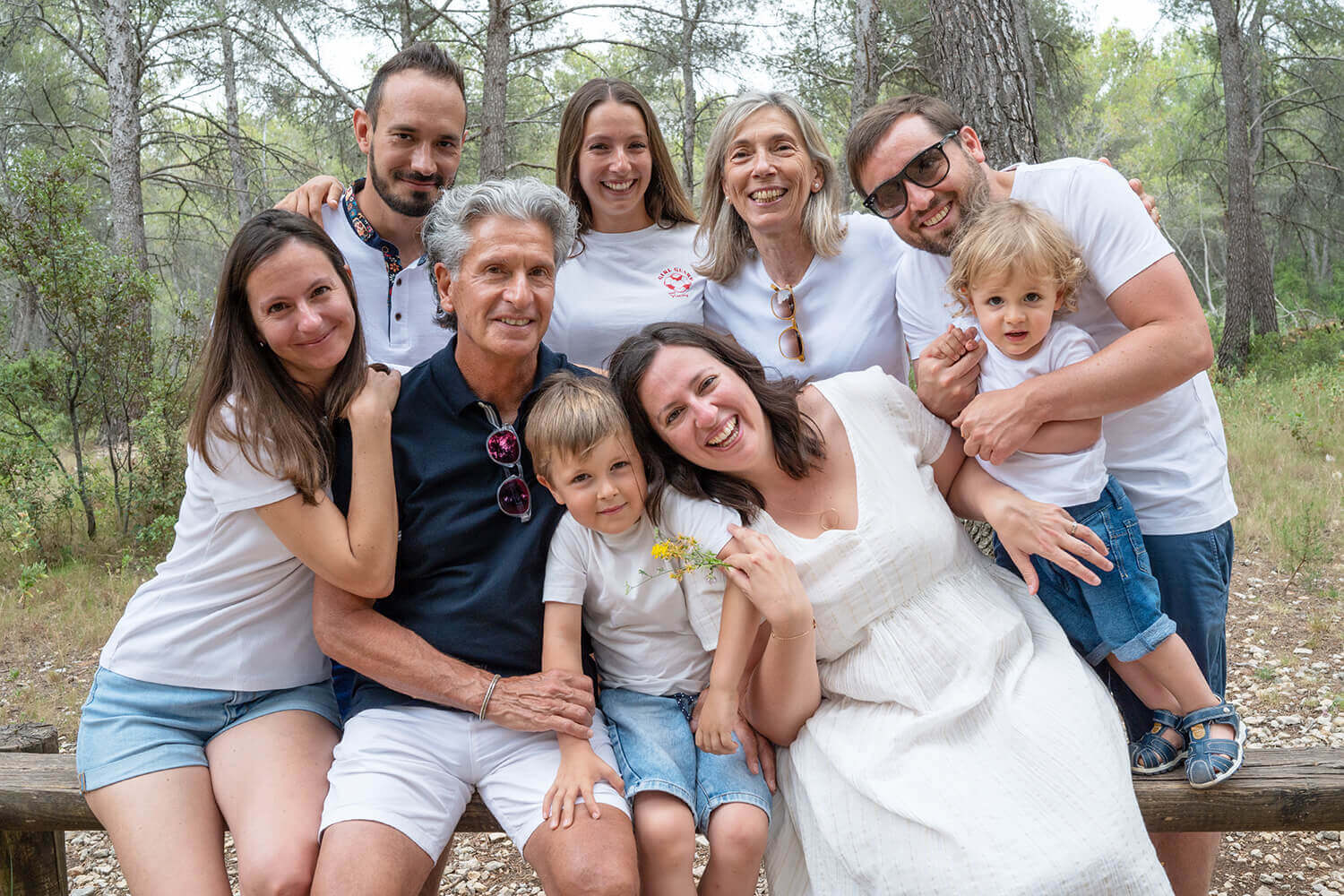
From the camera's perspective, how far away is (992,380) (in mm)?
2646

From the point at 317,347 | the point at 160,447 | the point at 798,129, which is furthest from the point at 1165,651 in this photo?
the point at 160,447

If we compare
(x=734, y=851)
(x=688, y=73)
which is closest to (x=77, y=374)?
(x=734, y=851)

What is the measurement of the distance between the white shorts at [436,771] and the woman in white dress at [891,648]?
0.53m

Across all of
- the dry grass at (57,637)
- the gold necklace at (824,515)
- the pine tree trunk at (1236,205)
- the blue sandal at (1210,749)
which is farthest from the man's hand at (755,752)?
the pine tree trunk at (1236,205)

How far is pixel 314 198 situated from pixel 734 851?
253 centimetres

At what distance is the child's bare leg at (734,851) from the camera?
7.41ft

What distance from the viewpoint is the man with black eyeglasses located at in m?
2.43

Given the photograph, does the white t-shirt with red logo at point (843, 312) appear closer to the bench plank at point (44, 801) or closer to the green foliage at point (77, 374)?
the bench plank at point (44, 801)

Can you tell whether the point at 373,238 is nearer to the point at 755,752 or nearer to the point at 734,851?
the point at 755,752

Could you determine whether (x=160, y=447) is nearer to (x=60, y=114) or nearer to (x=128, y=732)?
(x=128, y=732)

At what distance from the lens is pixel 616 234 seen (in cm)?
354

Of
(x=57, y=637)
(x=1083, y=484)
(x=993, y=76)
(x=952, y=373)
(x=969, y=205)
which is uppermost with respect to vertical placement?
(x=993, y=76)

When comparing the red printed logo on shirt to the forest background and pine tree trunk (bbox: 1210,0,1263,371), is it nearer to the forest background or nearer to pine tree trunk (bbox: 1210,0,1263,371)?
the forest background

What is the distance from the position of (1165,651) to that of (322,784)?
2.14 metres
